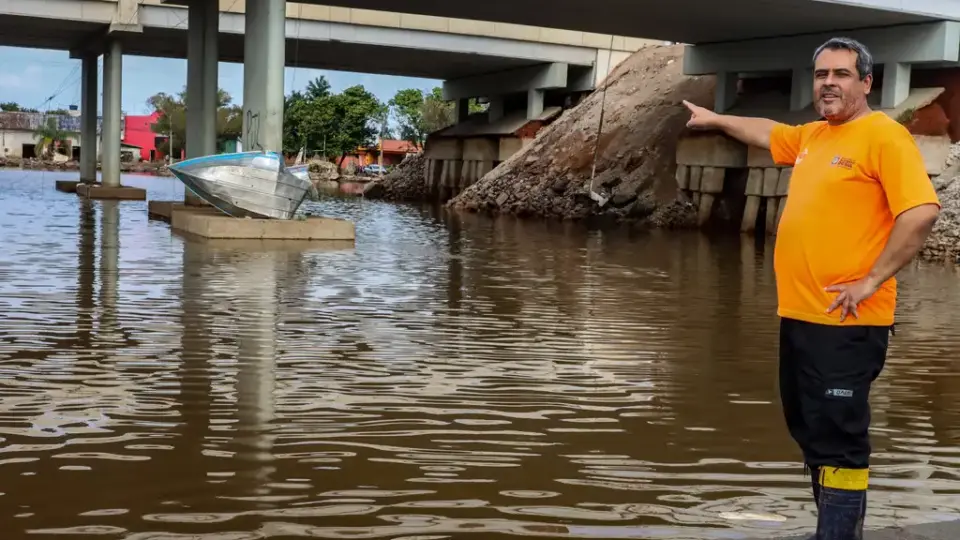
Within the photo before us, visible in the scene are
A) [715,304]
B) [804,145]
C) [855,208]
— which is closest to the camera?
[855,208]

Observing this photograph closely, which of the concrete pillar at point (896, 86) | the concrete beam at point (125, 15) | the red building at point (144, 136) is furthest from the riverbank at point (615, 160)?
the red building at point (144, 136)

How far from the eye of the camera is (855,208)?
14.4ft

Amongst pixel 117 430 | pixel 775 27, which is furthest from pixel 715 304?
pixel 775 27

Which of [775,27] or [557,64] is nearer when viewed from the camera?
[775,27]

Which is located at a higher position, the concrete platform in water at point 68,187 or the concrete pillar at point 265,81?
the concrete pillar at point 265,81

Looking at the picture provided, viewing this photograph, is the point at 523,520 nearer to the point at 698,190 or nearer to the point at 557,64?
the point at 698,190

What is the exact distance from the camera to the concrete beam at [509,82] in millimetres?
52844

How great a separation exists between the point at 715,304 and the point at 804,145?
10513 millimetres

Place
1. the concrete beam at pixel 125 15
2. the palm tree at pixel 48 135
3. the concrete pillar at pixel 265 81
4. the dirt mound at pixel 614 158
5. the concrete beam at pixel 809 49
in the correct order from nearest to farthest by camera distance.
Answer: the concrete pillar at pixel 265 81 → the concrete beam at pixel 809 49 → the dirt mound at pixel 614 158 → the concrete beam at pixel 125 15 → the palm tree at pixel 48 135

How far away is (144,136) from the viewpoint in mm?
149250

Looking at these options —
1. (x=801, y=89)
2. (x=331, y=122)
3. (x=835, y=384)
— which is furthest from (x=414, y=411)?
(x=331, y=122)

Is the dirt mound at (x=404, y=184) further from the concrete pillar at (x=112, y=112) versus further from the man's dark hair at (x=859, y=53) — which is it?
the man's dark hair at (x=859, y=53)

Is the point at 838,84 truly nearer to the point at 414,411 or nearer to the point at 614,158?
the point at 414,411

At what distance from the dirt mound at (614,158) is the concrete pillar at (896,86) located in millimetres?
7346
